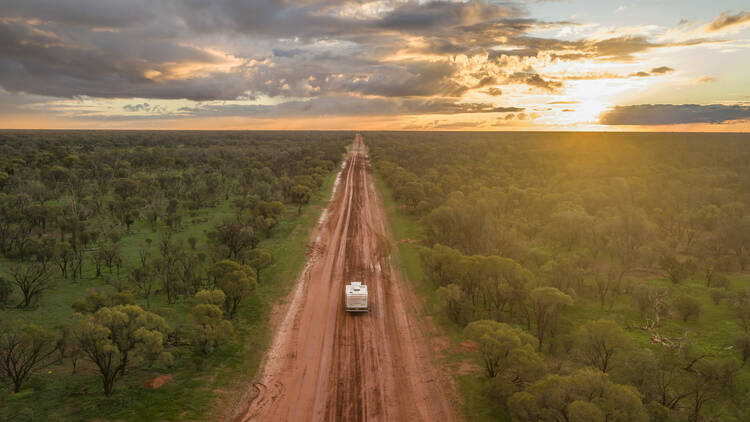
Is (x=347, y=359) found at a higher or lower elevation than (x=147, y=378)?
lower

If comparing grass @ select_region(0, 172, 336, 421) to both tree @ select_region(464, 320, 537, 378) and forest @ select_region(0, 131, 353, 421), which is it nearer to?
forest @ select_region(0, 131, 353, 421)

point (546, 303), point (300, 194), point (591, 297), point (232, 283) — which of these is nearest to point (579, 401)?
point (546, 303)

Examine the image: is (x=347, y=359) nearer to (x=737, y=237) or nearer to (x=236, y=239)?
(x=236, y=239)

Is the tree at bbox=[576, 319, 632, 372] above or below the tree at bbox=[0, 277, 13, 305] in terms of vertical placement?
below

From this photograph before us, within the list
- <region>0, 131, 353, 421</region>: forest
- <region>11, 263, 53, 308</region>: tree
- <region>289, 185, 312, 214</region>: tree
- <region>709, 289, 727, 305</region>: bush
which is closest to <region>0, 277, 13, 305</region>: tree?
<region>0, 131, 353, 421</region>: forest

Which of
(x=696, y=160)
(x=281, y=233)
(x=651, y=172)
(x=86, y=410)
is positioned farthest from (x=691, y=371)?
(x=696, y=160)

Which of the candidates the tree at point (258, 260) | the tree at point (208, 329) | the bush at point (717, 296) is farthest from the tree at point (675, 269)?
the tree at point (208, 329)
